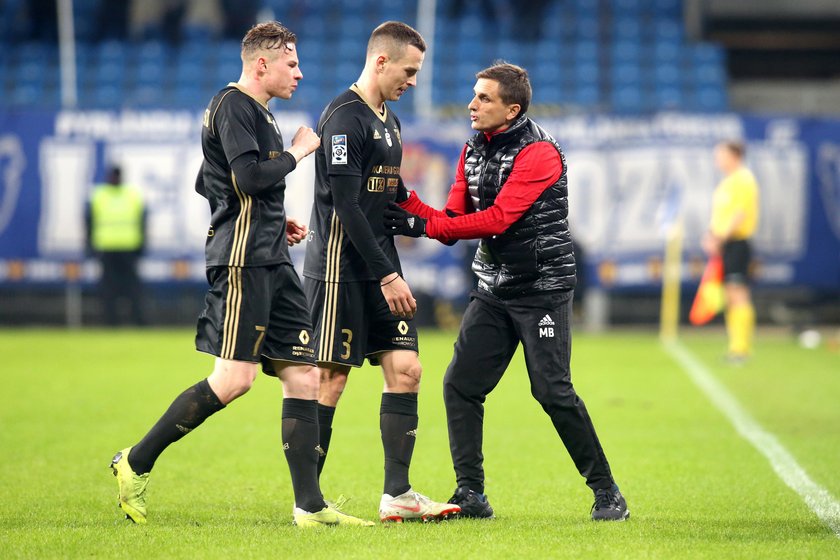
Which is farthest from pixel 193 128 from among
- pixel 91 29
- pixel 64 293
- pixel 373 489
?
pixel 373 489

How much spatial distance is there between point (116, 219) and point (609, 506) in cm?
1346

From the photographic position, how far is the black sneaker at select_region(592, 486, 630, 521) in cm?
604

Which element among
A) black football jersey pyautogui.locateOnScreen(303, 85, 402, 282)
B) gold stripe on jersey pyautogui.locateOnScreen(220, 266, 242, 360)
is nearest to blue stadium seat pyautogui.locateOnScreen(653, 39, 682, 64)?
black football jersey pyautogui.locateOnScreen(303, 85, 402, 282)

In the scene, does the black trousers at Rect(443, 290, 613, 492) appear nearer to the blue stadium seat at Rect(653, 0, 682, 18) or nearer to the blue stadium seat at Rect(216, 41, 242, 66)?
the blue stadium seat at Rect(216, 41, 242, 66)

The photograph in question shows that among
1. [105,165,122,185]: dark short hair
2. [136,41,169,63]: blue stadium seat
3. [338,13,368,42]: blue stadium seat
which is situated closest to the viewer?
[105,165,122,185]: dark short hair

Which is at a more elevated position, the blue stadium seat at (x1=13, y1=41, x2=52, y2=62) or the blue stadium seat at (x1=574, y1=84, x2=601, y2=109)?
the blue stadium seat at (x1=13, y1=41, x2=52, y2=62)

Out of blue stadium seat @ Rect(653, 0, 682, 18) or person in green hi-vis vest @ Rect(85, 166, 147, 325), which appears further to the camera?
blue stadium seat @ Rect(653, 0, 682, 18)

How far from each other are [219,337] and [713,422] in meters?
5.17

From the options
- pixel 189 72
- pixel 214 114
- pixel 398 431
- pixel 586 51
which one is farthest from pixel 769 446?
pixel 189 72

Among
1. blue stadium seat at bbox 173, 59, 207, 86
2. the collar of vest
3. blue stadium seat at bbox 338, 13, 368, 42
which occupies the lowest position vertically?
the collar of vest

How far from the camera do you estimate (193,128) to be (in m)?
19.0

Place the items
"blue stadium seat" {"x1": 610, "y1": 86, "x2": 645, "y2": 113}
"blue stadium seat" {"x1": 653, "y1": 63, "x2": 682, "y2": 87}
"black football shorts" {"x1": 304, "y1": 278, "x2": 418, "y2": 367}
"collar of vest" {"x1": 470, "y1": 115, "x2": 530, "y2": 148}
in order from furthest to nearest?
"blue stadium seat" {"x1": 653, "y1": 63, "x2": 682, "y2": 87} → "blue stadium seat" {"x1": 610, "y1": 86, "x2": 645, "y2": 113} → "collar of vest" {"x1": 470, "y1": 115, "x2": 530, "y2": 148} → "black football shorts" {"x1": 304, "y1": 278, "x2": 418, "y2": 367}

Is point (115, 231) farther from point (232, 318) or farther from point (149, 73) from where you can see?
point (232, 318)

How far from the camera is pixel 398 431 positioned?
20.2 feet
